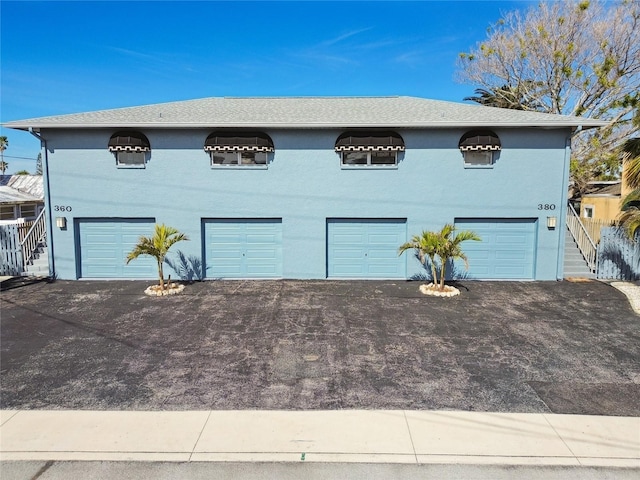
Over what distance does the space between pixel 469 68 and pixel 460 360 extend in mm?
22340

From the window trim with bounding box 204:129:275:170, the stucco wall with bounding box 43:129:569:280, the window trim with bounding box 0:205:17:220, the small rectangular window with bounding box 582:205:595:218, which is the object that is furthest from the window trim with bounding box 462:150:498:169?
the window trim with bounding box 0:205:17:220

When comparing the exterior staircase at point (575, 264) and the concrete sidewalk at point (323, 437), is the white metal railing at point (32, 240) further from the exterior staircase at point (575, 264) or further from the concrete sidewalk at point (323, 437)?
the exterior staircase at point (575, 264)

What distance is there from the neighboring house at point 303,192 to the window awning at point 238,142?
0.03 m

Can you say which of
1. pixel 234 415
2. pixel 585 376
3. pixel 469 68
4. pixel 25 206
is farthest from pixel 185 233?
pixel 469 68

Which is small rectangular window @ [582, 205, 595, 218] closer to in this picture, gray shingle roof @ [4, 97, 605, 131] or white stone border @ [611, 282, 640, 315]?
white stone border @ [611, 282, 640, 315]

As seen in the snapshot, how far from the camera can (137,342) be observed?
8.05 m

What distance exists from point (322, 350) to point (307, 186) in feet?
21.9

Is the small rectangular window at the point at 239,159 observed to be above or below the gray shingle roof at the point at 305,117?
below

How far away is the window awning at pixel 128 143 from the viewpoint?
12.6 meters

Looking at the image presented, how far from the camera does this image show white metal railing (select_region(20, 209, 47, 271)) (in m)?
13.6

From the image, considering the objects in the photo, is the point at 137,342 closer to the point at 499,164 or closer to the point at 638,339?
the point at 638,339

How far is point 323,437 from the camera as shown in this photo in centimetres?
491

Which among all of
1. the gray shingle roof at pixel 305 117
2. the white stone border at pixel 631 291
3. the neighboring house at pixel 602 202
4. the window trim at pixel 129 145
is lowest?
the white stone border at pixel 631 291

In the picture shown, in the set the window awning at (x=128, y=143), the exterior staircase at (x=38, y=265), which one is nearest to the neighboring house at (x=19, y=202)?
the exterior staircase at (x=38, y=265)
